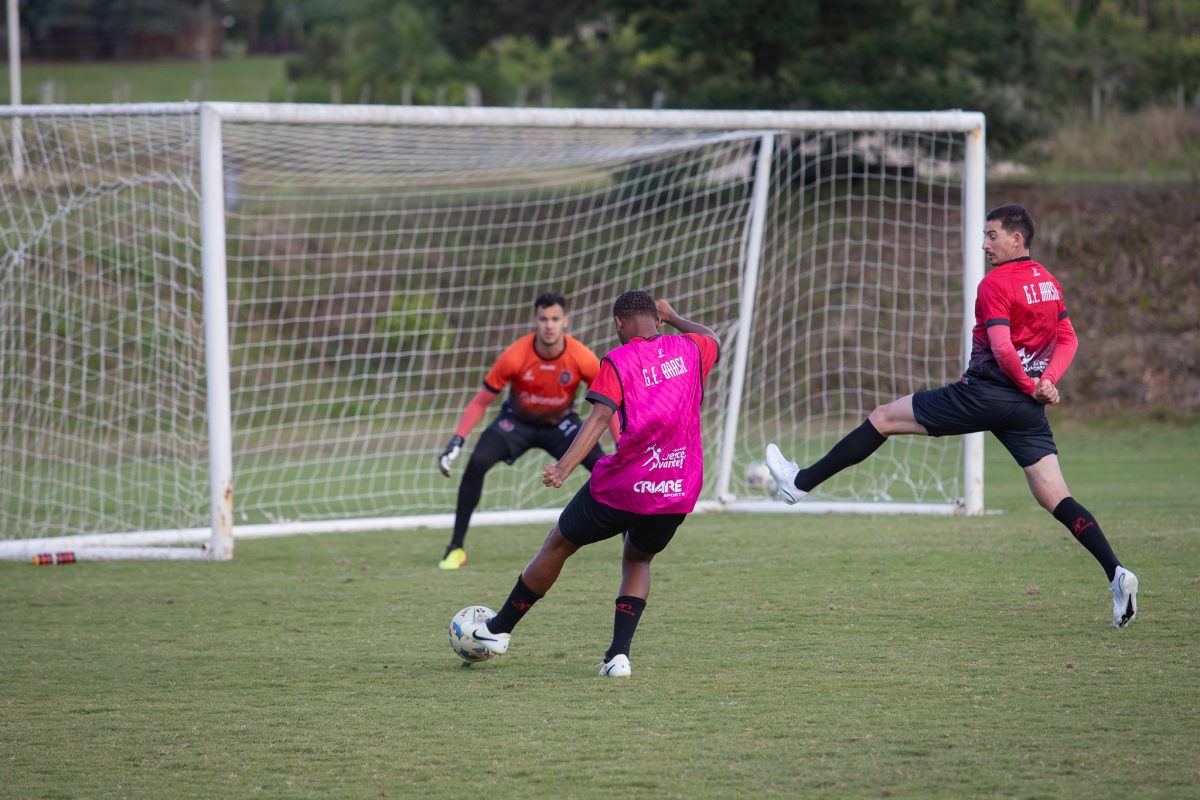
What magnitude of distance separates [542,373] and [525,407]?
0.31 m

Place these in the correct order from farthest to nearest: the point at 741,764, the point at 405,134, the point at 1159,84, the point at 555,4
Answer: the point at 1159,84
the point at 555,4
the point at 405,134
the point at 741,764

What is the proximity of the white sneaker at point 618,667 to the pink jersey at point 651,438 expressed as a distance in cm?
76

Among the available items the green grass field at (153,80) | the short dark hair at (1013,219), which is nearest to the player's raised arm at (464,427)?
the short dark hair at (1013,219)

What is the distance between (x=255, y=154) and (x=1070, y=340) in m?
8.53

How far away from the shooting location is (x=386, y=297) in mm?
22344

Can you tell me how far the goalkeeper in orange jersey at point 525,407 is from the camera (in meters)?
9.36

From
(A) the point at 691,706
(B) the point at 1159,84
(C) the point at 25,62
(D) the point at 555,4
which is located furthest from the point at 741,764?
(C) the point at 25,62

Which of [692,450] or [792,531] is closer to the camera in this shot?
[692,450]

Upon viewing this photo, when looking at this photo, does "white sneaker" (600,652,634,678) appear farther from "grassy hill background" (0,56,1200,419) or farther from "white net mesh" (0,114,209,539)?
"grassy hill background" (0,56,1200,419)

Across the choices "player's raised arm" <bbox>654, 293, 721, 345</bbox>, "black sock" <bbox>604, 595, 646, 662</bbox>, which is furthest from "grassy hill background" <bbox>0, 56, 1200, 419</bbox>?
"black sock" <bbox>604, 595, 646, 662</bbox>

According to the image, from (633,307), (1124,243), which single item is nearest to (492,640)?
(633,307)

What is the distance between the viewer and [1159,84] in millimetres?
31672

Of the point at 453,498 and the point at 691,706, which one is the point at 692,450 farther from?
the point at 453,498

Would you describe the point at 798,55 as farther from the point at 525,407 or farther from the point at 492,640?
the point at 492,640
